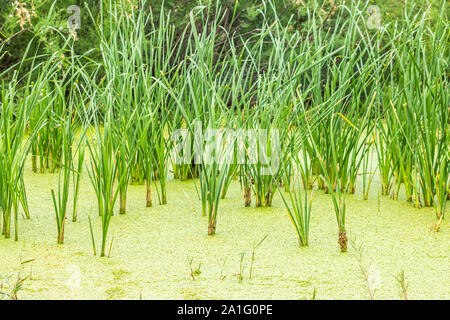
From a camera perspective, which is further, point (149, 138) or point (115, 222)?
point (149, 138)

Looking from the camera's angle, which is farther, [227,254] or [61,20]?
[61,20]

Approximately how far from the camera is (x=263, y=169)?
2041 mm

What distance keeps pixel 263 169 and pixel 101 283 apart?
789 mm

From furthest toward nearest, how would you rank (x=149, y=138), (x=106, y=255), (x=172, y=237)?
(x=149, y=138) → (x=172, y=237) → (x=106, y=255)

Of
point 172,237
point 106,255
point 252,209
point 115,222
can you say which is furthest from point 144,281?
point 252,209

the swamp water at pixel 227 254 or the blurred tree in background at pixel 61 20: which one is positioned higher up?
the blurred tree in background at pixel 61 20

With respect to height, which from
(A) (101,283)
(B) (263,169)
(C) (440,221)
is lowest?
(A) (101,283)

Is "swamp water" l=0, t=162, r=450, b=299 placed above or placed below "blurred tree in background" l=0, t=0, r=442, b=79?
below

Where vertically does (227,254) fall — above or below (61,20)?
below

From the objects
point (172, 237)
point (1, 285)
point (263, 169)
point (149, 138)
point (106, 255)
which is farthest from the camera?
point (149, 138)

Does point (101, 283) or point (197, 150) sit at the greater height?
point (197, 150)

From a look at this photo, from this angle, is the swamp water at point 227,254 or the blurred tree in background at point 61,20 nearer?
the swamp water at point 227,254

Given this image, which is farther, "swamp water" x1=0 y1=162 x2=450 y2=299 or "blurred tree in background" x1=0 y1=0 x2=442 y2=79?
"blurred tree in background" x1=0 y1=0 x2=442 y2=79

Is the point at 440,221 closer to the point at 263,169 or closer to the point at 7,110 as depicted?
the point at 263,169
